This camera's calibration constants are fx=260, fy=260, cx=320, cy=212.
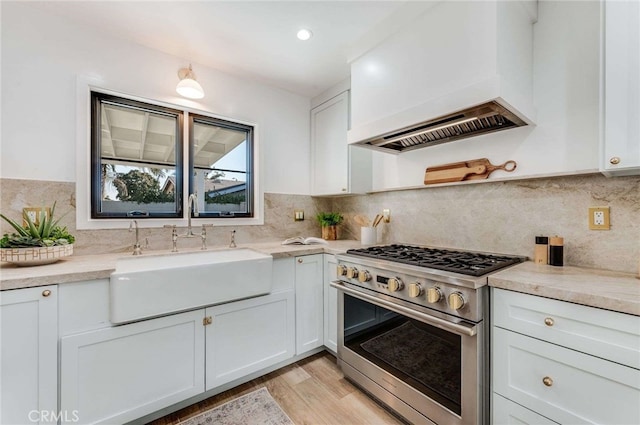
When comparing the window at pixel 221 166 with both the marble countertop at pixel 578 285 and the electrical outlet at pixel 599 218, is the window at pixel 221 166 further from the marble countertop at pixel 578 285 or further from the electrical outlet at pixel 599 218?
the electrical outlet at pixel 599 218

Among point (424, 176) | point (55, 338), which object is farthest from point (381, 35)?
point (55, 338)

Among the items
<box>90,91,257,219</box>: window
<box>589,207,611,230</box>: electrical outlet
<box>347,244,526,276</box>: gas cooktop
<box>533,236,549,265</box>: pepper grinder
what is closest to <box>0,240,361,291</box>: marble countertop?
<box>90,91,257,219</box>: window

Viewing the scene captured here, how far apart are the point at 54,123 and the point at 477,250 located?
9.80 ft

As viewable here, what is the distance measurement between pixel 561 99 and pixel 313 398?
91.8 inches

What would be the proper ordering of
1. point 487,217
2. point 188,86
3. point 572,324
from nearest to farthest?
point 572,324
point 487,217
point 188,86

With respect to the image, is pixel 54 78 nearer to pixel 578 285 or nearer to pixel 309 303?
pixel 309 303

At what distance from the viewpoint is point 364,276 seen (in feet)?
5.46

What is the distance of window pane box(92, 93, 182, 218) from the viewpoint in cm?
191

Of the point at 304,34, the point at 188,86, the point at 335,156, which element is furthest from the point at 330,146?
the point at 188,86

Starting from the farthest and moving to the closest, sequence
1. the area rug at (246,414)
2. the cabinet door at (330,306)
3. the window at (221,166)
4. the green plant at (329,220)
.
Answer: the green plant at (329,220)
the window at (221,166)
the cabinet door at (330,306)
the area rug at (246,414)

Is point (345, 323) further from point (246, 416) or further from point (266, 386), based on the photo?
point (246, 416)

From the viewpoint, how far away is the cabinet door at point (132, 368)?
128 centimetres

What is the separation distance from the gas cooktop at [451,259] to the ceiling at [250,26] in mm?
1462

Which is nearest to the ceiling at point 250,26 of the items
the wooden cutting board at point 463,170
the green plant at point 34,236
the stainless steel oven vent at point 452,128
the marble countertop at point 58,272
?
the stainless steel oven vent at point 452,128
